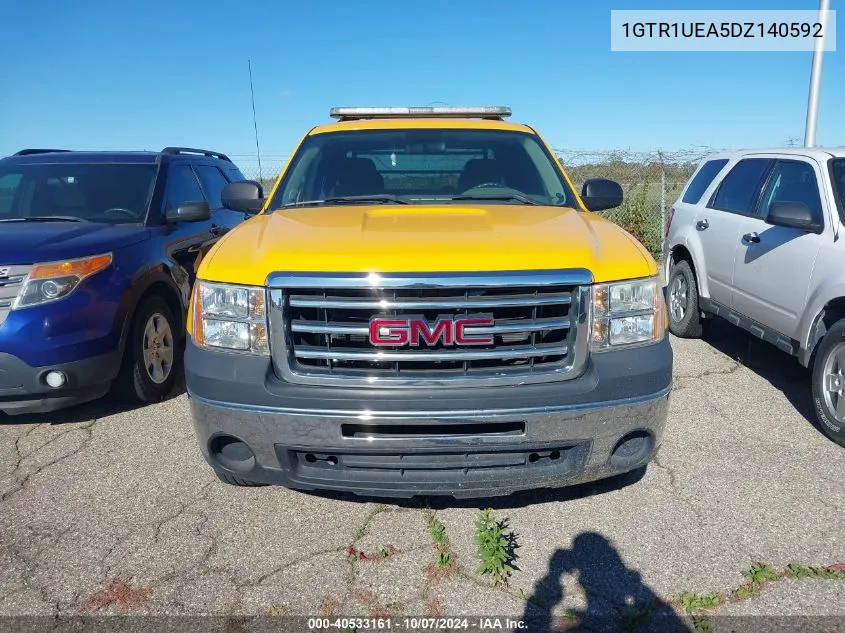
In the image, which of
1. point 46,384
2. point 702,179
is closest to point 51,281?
point 46,384

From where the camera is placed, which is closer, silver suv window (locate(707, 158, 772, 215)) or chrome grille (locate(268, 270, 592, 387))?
chrome grille (locate(268, 270, 592, 387))

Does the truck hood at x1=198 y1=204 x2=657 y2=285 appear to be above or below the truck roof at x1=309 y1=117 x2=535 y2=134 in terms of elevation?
below

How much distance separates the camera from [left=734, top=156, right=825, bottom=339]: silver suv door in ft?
13.8

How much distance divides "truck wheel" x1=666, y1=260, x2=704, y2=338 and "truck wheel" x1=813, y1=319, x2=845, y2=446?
205 cm

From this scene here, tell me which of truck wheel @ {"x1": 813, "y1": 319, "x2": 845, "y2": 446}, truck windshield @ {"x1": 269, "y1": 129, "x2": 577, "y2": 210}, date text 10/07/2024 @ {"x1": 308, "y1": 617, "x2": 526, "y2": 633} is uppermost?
truck windshield @ {"x1": 269, "y1": 129, "x2": 577, "y2": 210}

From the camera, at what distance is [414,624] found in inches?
90.2

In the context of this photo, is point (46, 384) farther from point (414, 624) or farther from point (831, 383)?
point (831, 383)

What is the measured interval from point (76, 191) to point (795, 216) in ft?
18.1

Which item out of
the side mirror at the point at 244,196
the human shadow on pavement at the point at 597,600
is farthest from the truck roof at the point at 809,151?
the side mirror at the point at 244,196

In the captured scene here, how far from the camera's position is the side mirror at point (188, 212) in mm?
4723

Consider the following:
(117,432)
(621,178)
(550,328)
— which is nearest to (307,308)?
(550,328)

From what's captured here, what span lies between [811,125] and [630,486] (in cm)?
865

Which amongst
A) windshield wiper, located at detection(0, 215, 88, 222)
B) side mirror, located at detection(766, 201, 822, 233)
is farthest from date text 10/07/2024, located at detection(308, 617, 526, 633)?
windshield wiper, located at detection(0, 215, 88, 222)

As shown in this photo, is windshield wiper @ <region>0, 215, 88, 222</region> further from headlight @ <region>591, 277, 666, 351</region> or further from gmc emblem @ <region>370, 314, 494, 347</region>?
headlight @ <region>591, 277, 666, 351</region>
